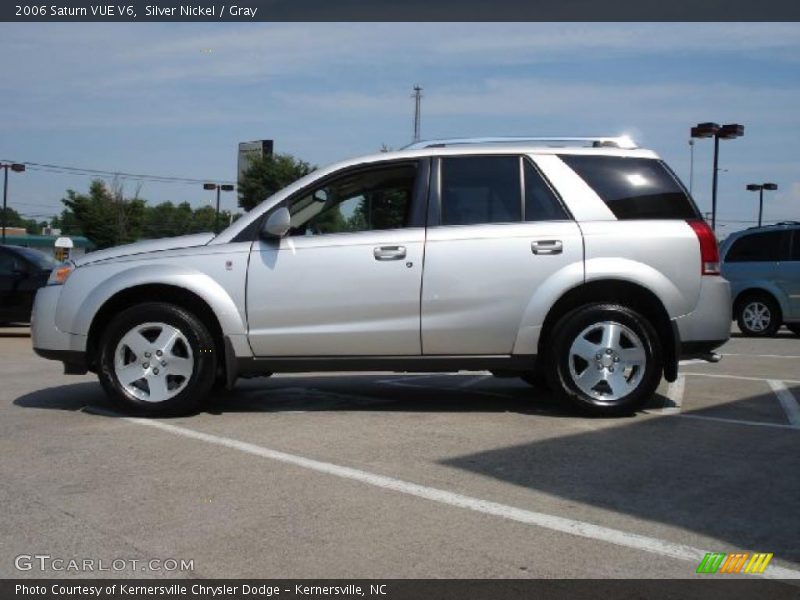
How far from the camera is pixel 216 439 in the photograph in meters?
5.43

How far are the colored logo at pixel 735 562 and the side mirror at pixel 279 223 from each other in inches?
139

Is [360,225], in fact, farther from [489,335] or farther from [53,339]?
[53,339]

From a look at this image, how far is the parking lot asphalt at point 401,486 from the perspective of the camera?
136 inches

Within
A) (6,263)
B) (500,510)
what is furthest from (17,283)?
(500,510)

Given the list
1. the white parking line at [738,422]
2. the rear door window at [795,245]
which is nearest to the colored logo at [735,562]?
the white parking line at [738,422]

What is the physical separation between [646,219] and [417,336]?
5.92ft

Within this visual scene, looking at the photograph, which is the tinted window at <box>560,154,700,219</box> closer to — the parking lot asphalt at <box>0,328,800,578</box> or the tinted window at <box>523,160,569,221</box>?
the tinted window at <box>523,160,569,221</box>

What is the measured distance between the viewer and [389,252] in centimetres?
600

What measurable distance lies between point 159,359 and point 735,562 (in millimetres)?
4010

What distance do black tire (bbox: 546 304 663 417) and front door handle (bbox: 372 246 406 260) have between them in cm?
119

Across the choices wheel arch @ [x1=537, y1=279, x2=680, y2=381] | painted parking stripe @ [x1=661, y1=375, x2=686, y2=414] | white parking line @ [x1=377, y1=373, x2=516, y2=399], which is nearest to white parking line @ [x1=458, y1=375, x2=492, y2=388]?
white parking line @ [x1=377, y1=373, x2=516, y2=399]

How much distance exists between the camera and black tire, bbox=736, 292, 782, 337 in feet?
47.8

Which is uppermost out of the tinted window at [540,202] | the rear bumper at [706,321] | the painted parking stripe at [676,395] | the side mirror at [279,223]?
the tinted window at [540,202]
